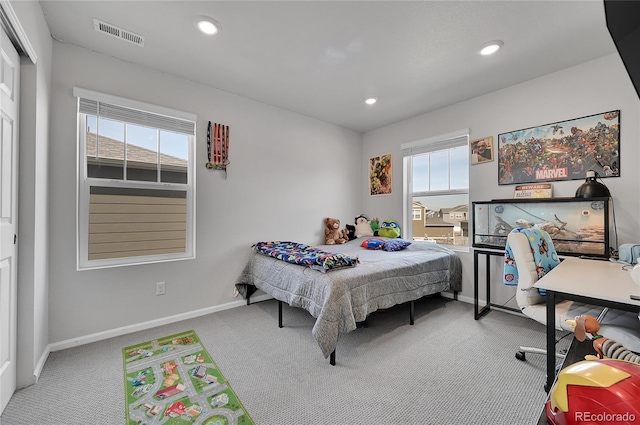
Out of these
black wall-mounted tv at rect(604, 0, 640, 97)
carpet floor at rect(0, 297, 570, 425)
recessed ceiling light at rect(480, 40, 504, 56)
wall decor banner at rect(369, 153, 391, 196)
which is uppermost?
recessed ceiling light at rect(480, 40, 504, 56)

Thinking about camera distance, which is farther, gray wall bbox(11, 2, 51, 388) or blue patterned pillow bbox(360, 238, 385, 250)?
blue patterned pillow bbox(360, 238, 385, 250)

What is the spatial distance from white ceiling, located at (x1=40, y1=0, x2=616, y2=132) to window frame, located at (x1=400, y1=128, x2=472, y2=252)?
52 centimetres

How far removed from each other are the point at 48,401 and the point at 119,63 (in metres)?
2.59

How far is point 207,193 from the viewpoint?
284 centimetres

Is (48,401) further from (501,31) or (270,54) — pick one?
(501,31)

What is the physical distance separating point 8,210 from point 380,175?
3854 millimetres

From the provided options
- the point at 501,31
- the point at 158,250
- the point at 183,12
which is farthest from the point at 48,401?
the point at 501,31

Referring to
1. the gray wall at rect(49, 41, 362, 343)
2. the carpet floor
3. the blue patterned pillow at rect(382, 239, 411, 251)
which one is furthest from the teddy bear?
the carpet floor

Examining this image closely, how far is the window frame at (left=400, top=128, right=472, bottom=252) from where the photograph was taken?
3.25 metres

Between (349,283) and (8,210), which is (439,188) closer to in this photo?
(349,283)

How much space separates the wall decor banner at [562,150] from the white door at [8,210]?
3997 millimetres

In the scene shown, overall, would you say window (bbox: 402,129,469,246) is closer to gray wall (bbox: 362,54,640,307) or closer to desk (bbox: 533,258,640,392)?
gray wall (bbox: 362,54,640,307)

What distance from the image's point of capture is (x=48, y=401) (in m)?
1.53

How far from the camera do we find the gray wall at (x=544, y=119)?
7.18ft
